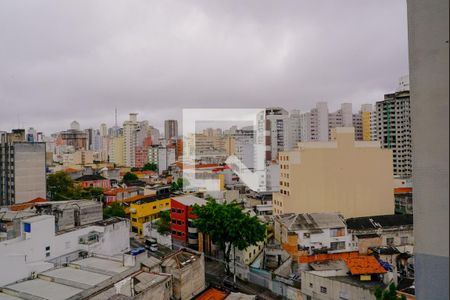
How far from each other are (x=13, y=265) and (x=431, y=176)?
529 centimetres

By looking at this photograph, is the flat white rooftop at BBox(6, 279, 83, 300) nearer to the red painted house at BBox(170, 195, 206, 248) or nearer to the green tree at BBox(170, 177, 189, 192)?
the red painted house at BBox(170, 195, 206, 248)

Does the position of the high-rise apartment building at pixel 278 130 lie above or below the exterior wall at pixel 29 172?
above

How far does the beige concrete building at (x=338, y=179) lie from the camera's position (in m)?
8.50

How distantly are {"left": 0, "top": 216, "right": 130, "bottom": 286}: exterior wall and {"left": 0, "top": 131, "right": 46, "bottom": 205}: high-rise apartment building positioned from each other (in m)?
5.79

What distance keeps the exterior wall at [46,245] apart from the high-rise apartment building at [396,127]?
12745 millimetres

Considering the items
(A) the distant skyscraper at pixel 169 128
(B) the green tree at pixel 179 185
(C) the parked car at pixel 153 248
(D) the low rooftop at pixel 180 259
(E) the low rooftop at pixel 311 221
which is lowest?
(C) the parked car at pixel 153 248

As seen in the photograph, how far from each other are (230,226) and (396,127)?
1276cm

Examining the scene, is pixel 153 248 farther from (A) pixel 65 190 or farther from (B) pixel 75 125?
(B) pixel 75 125

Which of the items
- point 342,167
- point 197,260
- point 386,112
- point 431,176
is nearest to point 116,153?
point 386,112

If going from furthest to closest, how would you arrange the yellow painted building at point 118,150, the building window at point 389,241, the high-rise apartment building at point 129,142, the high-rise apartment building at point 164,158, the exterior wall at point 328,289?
Result: the yellow painted building at point 118,150 → the high-rise apartment building at point 129,142 → the high-rise apartment building at point 164,158 → the building window at point 389,241 → the exterior wall at point 328,289

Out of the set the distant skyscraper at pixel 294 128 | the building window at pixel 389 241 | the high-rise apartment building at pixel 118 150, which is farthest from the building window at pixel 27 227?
the high-rise apartment building at pixel 118 150

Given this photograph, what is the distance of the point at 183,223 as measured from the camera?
751cm

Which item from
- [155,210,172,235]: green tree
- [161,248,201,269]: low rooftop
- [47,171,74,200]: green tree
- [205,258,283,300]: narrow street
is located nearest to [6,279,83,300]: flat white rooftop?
[161,248,201,269]: low rooftop

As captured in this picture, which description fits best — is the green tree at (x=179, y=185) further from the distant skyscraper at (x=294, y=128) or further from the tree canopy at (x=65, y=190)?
the distant skyscraper at (x=294, y=128)
